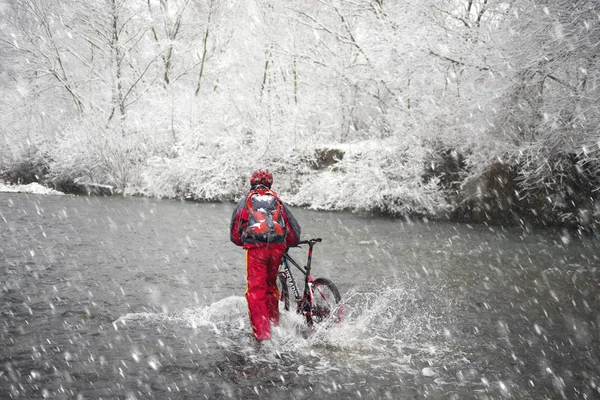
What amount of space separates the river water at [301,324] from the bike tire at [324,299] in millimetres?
171

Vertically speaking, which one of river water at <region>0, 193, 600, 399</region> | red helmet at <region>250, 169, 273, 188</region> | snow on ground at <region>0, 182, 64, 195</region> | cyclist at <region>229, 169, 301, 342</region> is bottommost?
river water at <region>0, 193, 600, 399</region>

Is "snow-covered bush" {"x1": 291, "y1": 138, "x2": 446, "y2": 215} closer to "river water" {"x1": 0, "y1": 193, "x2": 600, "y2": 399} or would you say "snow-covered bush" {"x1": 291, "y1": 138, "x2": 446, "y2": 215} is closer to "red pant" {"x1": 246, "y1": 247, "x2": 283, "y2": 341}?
"river water" {"x1": 0, "y1": 193, "x2": 600, "y2": 399}

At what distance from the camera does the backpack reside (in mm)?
5094

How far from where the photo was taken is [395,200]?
58.2 ft

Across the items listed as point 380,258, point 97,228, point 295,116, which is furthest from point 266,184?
point 295,116

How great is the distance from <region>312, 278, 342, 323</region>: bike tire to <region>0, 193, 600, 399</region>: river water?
17 cm

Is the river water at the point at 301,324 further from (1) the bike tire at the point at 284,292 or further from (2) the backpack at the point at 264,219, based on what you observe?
(2) the backpack at the point at 264,219

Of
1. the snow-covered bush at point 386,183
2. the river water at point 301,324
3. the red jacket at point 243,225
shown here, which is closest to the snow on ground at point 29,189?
the river water at point 301,324

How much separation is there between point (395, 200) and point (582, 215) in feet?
20.4

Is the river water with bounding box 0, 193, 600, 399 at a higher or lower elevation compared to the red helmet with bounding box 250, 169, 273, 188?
lower

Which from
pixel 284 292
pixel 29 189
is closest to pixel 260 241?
pixel 284 292

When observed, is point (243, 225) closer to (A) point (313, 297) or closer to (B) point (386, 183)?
(A) point (313, 297)

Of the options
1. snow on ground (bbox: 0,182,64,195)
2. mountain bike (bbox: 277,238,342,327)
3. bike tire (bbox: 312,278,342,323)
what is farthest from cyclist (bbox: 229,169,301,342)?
snow on ground (bbox: 0,182,64,195)

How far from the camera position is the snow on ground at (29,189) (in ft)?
71.9
